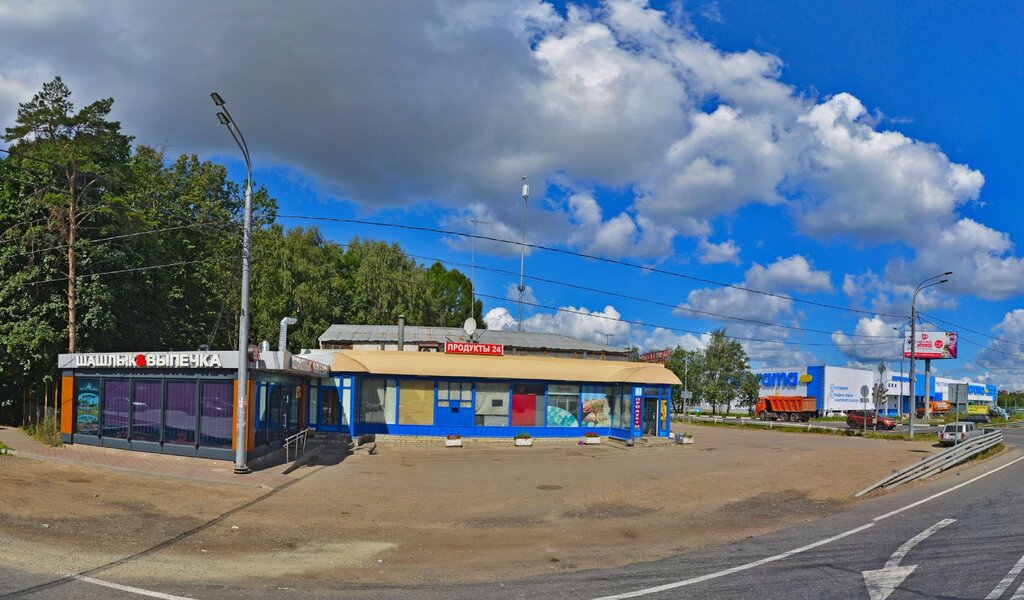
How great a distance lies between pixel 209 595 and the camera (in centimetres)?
885

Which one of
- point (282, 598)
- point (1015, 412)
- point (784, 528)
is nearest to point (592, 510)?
point (784, 528)

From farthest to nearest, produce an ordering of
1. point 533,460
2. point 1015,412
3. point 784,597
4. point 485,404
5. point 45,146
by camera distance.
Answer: point 1015,412
point 485,404
point 45,146
point 533,460
point 784,597

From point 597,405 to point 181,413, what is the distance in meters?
20.3

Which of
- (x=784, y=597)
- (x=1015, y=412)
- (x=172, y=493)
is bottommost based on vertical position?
(x=1015, y=412)

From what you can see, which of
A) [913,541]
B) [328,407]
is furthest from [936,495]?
[328,407]

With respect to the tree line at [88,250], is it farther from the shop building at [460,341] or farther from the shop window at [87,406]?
the shop building at [460,341]

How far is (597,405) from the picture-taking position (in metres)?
35.9

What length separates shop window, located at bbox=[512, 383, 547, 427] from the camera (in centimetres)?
3416

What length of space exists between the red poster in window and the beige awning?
3.28 feet

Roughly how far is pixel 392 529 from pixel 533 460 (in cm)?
1388

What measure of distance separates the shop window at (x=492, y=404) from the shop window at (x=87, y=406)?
15842 millimetres

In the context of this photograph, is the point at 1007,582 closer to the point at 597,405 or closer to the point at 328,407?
the point at 597,405

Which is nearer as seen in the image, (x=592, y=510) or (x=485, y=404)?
(x=592, y=510)

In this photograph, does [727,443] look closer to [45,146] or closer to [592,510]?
[592,510]
